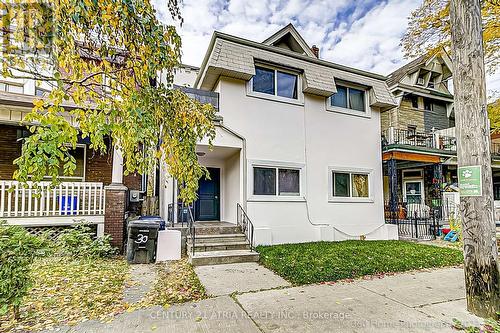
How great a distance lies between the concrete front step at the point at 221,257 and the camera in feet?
22.8

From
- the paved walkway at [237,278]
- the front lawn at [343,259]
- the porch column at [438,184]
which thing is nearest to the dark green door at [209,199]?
the front lawn at [343,259]

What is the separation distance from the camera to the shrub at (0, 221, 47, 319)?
3.46m

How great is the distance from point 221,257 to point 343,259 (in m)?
3.12

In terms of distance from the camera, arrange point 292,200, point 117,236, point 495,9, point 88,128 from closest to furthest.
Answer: point 88,128
point 117,236
point 495,9
point 292,200

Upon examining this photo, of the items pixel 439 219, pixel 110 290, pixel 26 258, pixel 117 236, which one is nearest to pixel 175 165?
pixel 26 258

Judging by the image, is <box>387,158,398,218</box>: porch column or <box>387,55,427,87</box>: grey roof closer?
<box>387,158,398,218</box>: porch column

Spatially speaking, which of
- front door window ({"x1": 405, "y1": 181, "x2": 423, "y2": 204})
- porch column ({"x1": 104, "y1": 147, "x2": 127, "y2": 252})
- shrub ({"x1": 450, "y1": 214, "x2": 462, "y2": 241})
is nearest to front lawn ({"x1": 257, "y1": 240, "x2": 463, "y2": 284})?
shrub ({"x1": 450, "y1": 214, "x2": 462, "y2": 241})

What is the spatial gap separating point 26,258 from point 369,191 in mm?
11074

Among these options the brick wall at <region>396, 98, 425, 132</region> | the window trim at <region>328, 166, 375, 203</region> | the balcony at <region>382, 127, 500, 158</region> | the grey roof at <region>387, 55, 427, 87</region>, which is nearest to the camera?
the window trim at <region>328, 166, 375, 203</region>

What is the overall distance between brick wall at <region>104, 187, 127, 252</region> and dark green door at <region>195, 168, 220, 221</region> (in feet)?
9.58

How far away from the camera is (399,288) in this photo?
17.0 feet

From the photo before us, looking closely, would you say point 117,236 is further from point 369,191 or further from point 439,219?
point 439,219

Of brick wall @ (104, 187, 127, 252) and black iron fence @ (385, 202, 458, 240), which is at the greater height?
brick wall @ (104, 187, 127, 252)

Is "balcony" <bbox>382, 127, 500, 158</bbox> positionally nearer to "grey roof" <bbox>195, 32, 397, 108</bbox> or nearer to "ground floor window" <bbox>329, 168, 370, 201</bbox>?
"grey roof" <bbox>195, 32, 397, 108</bbox>
